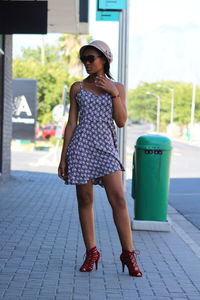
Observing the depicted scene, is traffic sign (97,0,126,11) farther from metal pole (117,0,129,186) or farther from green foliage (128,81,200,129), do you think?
green foliage (128,81,200,129)

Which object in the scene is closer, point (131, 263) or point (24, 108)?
point (131, 263)

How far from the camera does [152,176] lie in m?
7.61

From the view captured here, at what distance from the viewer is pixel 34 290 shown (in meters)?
4.57

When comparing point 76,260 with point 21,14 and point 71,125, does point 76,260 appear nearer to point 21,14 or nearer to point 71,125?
point 71,125

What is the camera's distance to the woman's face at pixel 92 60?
4.94 m

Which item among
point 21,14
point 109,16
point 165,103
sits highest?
point 109,16

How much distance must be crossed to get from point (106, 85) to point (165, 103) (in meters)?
108

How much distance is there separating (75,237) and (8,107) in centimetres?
790

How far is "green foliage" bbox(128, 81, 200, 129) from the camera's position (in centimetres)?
9988

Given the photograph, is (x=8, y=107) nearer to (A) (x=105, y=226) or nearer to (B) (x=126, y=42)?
(B) (x=126, y=42)

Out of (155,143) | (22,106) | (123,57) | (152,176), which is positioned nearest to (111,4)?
(123,57)

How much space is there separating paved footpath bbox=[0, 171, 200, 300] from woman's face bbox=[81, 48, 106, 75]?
5.38 feet

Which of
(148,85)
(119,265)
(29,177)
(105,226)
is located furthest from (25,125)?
(148,85)

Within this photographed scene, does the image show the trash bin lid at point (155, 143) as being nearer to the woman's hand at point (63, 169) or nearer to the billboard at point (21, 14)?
the woman's hand at point (63, 169)
